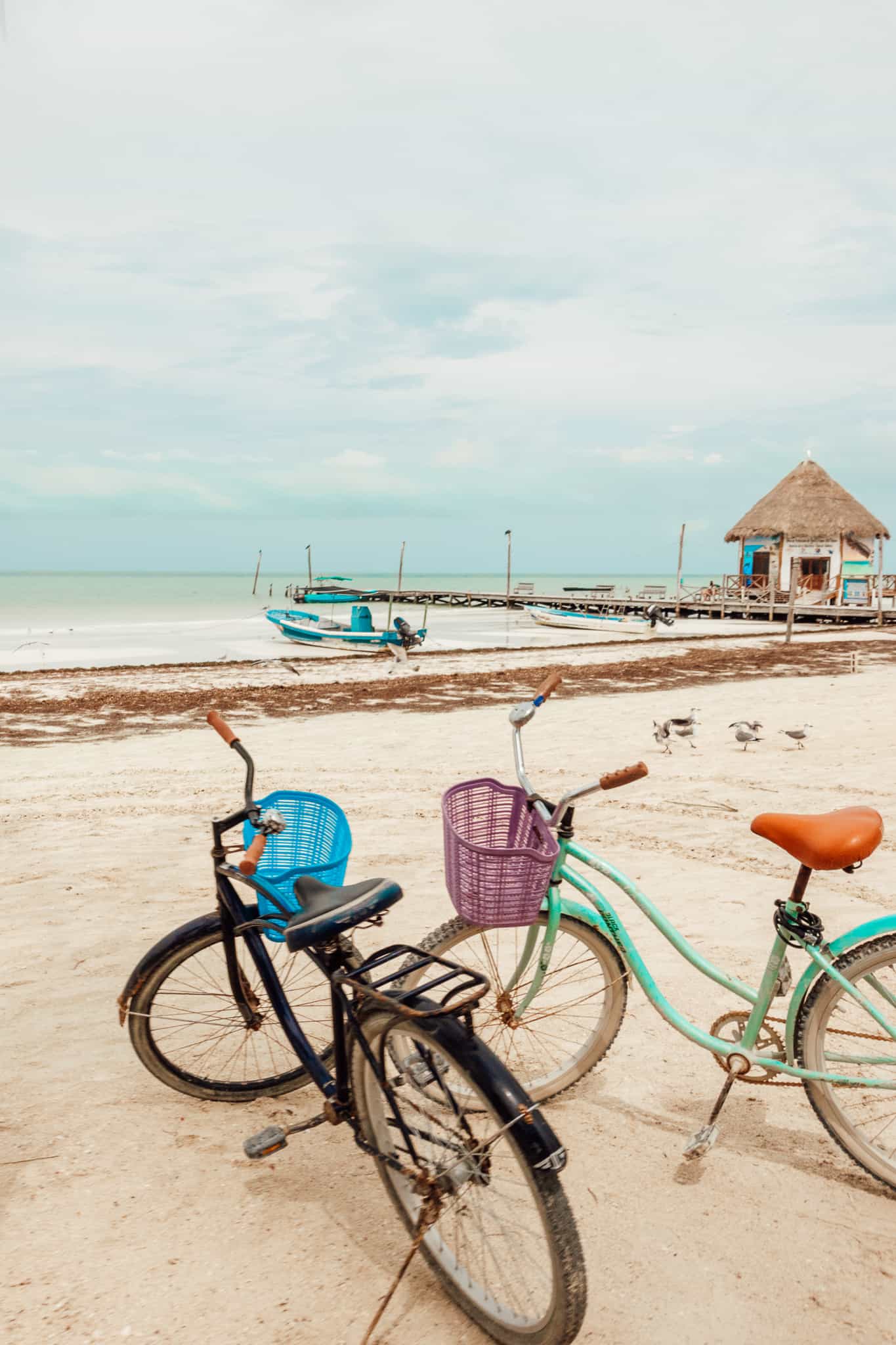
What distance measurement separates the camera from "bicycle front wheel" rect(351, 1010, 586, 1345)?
1955 mm

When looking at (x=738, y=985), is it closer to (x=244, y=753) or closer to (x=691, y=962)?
(x=691, y=962)

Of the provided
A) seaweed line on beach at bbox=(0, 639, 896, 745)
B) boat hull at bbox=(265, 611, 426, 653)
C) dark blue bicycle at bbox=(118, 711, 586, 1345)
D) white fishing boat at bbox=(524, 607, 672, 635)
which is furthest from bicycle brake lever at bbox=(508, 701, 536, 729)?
white fishing boat at bbox=(524, 607, 672, 635)

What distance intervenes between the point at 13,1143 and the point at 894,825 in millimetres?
5890

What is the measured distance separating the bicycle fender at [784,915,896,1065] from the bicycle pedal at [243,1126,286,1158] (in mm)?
1587

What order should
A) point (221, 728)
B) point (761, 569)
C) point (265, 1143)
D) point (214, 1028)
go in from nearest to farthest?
1. point (265, 1143)
2. point (221, 728)
3. point (214, 1028)
4. point (761, 569)

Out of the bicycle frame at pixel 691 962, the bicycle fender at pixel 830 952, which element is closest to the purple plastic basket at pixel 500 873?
the bicycle frame at pixel 691 962

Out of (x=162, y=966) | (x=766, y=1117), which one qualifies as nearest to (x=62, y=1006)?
(x=162, y=966)

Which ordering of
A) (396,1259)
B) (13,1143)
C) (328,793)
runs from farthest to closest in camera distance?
(328,793), (13,1143), (396,1259)

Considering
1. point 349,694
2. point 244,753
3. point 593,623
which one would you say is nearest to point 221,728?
point 244,753

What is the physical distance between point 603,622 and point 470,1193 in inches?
1406

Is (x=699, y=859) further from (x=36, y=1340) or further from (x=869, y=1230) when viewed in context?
(x=36, y=1340)

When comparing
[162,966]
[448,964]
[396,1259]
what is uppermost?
[448,964]

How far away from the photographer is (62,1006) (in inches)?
149

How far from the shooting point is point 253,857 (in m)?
2.25
